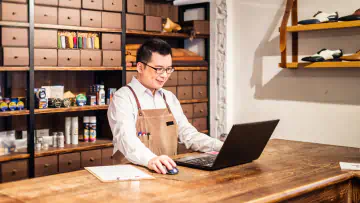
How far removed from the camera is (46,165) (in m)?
3.71

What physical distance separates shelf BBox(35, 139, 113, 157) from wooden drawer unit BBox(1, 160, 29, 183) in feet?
0.44

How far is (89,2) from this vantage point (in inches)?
154

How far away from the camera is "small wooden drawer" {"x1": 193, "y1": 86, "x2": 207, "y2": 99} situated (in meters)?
4.75

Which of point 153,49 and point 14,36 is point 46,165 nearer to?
point 14,36

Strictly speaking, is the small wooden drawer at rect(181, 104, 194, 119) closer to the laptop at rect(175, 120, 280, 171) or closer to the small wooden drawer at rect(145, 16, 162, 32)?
the small wooden drawer at rect(145, 16, 162, 32)

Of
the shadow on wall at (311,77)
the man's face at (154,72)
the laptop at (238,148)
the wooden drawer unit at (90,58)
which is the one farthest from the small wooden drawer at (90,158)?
the laptop at (238,148)

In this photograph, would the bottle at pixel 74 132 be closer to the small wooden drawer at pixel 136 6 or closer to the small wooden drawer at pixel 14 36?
the small wooden drawer at pixel 14 36

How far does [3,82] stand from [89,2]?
0.99 metres

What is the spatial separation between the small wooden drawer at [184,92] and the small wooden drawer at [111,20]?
910 mm

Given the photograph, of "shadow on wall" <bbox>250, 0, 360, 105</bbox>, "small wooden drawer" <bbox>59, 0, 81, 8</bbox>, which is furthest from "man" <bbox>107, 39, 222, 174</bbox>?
"shadow on wall" <bbox>250, 0, 360, 105</bbox>

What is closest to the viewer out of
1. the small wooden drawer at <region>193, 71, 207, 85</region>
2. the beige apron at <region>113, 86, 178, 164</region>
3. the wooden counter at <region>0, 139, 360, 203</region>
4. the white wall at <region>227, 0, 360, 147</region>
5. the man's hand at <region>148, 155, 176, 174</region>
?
the wooden counter at <region>0, 139, 360, 203</region>

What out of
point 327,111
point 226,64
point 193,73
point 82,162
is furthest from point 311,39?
point 82,162

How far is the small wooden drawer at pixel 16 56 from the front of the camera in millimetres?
3473

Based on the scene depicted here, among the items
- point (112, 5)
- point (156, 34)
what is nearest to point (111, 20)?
point (112, 5)
